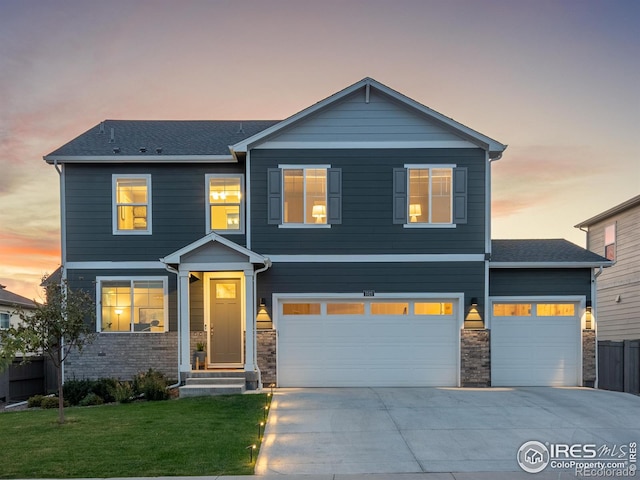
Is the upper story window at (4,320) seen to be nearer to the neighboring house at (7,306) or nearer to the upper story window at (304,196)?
the neighboring house at (7,306)

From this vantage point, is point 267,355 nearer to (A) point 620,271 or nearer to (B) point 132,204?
(B) point 132,204

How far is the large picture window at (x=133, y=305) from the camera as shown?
12273mm

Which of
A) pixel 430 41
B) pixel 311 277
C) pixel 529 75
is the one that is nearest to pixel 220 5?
pixel 430 41

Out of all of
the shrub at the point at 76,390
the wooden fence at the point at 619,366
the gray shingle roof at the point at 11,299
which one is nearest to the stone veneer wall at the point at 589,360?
the wooden fence at the point at 619,366

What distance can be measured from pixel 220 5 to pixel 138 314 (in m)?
9.60

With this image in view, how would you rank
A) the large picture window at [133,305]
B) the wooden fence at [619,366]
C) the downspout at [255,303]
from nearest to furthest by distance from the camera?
the wooden fence at [619,366]
the downspout at [255,303]
the large picture window at [133,305]

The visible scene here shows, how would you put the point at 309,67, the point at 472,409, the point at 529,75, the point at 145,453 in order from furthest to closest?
the point at 309,67 → the point at 529,75 → the point at 472,409 → the point at 145,453

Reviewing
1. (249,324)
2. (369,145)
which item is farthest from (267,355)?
(369,145)

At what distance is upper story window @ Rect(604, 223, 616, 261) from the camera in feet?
55.6

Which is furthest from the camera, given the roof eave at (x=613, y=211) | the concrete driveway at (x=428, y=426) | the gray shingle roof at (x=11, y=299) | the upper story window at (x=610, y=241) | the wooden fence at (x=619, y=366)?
the gray shingle roof at (x=11, y=299)

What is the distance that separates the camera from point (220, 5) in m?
14.0

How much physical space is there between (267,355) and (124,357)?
12.8ft

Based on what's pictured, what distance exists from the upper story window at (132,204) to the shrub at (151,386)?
3864 millimetres

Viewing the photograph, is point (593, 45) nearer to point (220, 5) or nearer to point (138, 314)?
point (220, 5)
